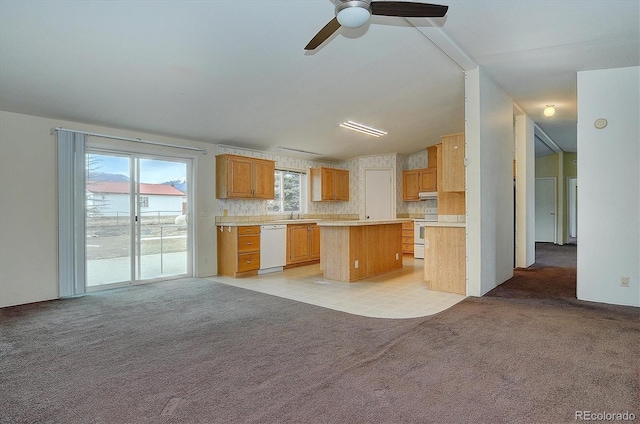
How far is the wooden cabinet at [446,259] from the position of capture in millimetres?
4527

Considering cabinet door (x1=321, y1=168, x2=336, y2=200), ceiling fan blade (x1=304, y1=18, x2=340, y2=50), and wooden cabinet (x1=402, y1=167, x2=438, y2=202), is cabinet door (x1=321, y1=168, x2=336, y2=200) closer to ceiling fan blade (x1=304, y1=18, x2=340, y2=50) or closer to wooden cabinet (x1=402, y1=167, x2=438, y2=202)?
wooden cabinet (x1=402, y1=167, x2=438, y2=202)

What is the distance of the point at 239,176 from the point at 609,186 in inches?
214

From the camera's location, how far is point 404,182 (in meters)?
8.97

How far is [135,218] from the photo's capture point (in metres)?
5.35

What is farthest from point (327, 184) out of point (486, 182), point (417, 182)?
point (486, 182)

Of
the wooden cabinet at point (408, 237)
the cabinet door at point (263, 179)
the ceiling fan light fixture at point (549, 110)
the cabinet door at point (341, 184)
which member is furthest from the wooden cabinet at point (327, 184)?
the ceiling fan light fixture at point (549, 110)

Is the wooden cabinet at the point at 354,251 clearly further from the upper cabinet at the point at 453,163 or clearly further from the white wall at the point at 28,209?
the white wall at the point at 28,209

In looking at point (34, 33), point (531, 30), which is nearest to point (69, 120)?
point (34, 33)

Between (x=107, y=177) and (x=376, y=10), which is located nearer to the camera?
(x=376, y=10)

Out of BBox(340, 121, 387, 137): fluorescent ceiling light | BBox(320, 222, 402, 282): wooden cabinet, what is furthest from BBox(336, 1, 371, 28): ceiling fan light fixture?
BBox(340, 121, 387, 137): fluorescent ceiling light

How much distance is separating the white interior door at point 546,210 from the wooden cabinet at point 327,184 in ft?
21.9

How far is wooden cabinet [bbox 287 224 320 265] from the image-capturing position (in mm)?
6953

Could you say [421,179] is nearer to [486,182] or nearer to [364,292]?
[486,182]

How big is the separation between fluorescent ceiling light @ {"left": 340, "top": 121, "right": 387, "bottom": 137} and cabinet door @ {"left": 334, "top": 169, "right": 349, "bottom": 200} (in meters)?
1.96
